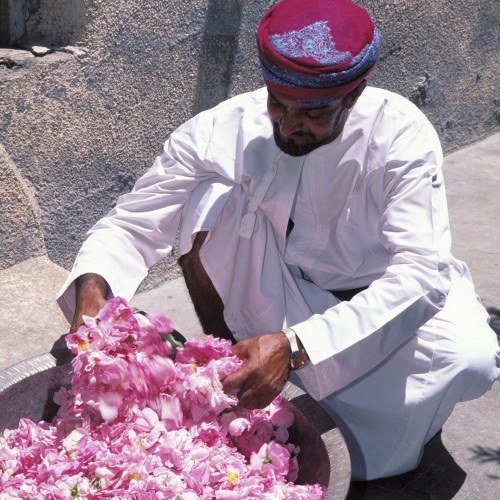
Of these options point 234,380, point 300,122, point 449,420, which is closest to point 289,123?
point 300,122

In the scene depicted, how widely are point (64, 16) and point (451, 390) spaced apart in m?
2.12

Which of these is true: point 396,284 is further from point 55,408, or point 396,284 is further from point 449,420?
point 449,420

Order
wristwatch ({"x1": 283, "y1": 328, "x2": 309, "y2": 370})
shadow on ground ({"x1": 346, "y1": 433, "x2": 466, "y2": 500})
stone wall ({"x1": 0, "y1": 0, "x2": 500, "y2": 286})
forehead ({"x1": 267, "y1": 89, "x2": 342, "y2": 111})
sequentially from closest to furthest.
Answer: wristwatch ({"x1": 283, "y1": 328, "x2": 309, "y2": 370}) → forehead ({"x1": 267, "y1": 89, "x2": 342, "y2": 111}) → shadow on ground ({"x1": 346, "y1": 433, "x2": 466, "y2": 500}) → stone wall ({"x1": 0, "y1": 0, "x2": 500, "y2": 286})

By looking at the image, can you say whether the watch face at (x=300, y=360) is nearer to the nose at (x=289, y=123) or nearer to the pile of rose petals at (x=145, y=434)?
the pile of rose petals at (x=145, y=434)

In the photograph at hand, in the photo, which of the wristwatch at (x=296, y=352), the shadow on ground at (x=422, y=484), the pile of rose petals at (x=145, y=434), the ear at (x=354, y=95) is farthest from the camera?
the shadow on ground at (x=422, y=484)

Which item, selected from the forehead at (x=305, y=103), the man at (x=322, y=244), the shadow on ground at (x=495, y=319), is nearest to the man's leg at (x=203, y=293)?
the man at (x=322, y=244)

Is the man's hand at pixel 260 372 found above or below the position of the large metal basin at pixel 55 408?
above

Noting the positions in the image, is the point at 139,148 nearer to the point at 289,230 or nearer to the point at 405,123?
the point at 289,230

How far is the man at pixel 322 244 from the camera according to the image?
2.91m

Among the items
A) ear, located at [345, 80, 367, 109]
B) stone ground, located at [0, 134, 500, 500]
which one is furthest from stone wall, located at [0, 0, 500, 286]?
ear, located at [345, 80, 367, 109]

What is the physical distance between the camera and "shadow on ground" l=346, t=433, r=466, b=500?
139 inches

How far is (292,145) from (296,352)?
65 cm

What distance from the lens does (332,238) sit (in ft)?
11.4

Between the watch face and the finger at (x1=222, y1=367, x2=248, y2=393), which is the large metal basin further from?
the finger at (x1=222, y1=367, x2=248, y2=393)
